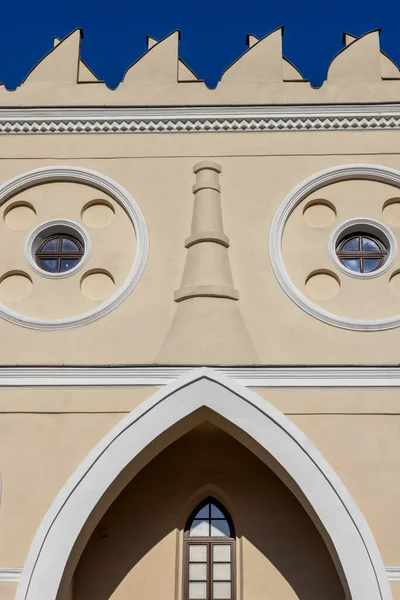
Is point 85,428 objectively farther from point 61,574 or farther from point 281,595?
point 281,595

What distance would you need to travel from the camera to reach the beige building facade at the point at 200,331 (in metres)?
Result: 10.8

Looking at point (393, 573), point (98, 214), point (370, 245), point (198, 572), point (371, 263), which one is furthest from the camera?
point (98, 214)

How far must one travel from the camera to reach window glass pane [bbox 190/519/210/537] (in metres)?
11.8

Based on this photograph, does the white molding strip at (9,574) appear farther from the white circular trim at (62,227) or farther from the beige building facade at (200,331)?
the white circular trim at (62,227)

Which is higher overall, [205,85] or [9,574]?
[205,85]

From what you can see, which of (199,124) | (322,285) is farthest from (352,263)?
(199,124)

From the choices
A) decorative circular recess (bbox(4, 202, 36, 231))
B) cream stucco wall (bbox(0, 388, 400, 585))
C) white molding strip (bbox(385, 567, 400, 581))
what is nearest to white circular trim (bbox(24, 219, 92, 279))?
decorative circular recess (bbox(4, 202, 36, 231))

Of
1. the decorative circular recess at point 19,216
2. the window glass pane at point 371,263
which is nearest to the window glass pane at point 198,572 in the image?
the window glass pane at point 371,263

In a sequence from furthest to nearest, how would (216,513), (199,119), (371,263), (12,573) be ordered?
(199,119), (371,263), (216,513), (12,573)

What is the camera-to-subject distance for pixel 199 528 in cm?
1181

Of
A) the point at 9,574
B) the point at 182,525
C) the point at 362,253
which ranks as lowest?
the point at 9,574

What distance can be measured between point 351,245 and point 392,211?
2.24ft

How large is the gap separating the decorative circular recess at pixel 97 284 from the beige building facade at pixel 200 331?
25 millimetres

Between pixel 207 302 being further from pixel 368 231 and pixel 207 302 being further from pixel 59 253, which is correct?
pixel 368 231
